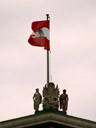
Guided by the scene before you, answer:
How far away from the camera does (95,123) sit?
81.0 meters

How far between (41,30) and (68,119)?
13.4 meters

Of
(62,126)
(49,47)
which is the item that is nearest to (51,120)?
(62,126)

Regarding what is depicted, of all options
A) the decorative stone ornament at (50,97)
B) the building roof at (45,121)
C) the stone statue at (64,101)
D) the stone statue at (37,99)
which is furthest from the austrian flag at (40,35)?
the building roof at (45,121)

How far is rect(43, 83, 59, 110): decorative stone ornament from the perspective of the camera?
3208 inches

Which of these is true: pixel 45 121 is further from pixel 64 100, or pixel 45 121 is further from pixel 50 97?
pixel 64 100

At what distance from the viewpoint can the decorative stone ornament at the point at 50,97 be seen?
81494mm

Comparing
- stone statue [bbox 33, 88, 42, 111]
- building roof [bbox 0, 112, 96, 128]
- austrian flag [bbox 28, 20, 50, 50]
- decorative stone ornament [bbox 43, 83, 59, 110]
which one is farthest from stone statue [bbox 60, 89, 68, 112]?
austrian flag [bbox 28, 20, 50, 50]

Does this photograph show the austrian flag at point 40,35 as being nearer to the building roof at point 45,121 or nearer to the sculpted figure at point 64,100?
the sculpted figure at point 64,100

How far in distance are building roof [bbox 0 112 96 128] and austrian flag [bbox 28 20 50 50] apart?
34.3ft

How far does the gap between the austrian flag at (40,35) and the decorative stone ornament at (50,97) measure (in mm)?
6865

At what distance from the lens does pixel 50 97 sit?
82.1 meters

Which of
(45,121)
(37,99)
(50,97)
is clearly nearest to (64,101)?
(50,97)

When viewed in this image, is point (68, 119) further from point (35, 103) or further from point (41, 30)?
point (41, 30)

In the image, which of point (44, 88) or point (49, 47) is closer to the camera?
point (44, 88)
